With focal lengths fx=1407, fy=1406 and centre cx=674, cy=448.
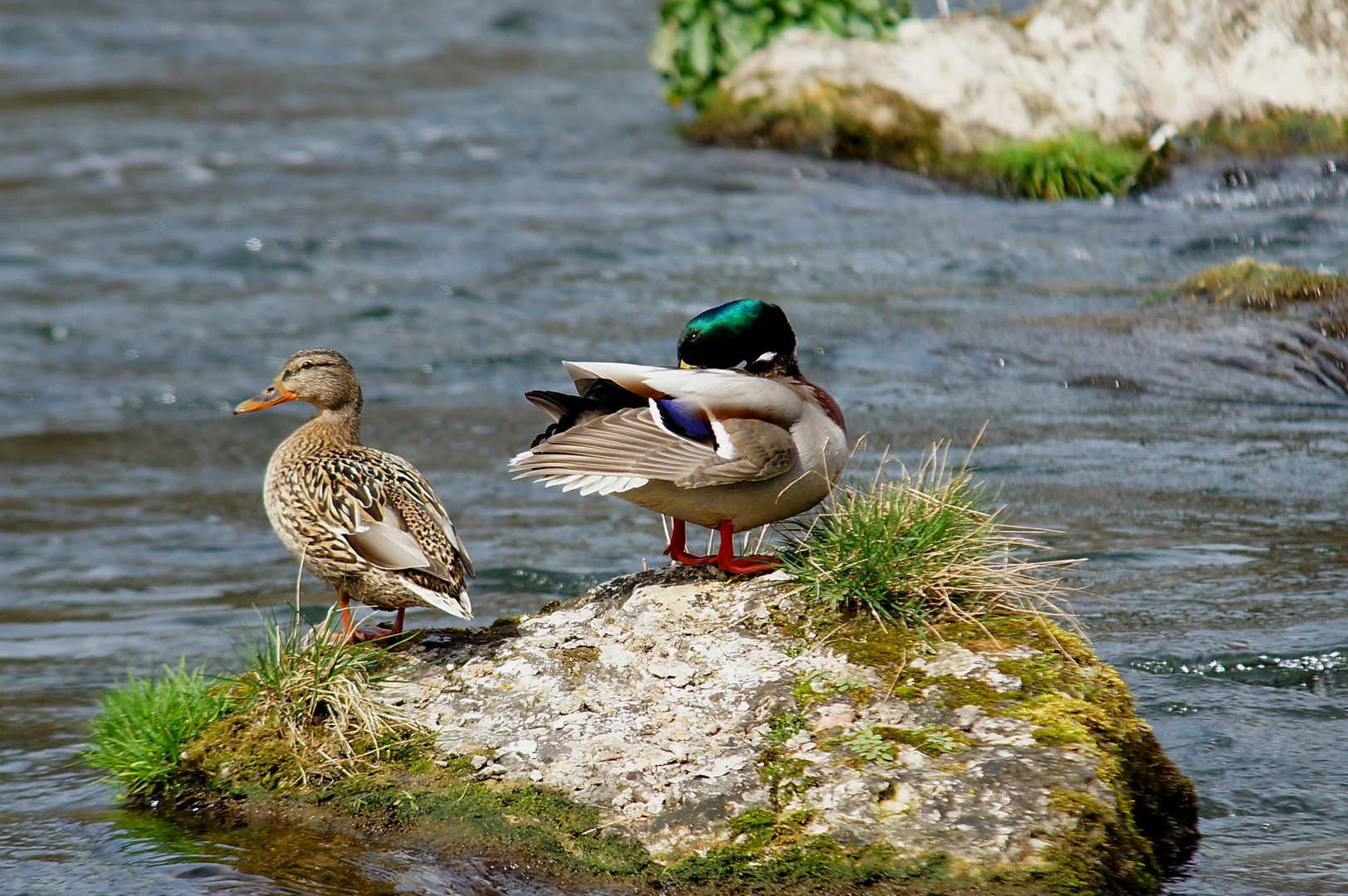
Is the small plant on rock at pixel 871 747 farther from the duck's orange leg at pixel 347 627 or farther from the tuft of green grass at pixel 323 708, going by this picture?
the duck's orange leg at pixel 347 627

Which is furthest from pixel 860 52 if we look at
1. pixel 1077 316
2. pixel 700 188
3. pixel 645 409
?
pixel 645 409

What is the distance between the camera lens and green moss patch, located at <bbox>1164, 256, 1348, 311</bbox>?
35.7 ft

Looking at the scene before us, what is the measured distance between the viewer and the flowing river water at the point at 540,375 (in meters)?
5.19

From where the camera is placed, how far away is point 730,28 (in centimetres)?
1938

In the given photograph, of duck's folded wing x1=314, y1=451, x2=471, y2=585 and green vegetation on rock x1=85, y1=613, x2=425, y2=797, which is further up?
duck's folded wing x1=314, y1=451, x2=471, y2=585

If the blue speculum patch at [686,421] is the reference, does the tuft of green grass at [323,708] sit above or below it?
below

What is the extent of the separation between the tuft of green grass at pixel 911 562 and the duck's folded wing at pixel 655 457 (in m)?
0.31

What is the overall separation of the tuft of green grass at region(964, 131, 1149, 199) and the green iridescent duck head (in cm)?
1162

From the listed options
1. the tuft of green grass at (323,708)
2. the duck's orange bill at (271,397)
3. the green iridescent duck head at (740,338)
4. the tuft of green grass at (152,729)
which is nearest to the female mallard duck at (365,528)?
the tuft of green grass at (323,708)

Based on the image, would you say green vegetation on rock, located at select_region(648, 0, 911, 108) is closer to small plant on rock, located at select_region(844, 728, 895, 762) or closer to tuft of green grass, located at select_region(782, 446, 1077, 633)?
tuft of green grass, located at select_region(782, 446, 1077, 633)

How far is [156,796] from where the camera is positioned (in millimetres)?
4734

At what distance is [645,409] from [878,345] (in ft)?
24.0

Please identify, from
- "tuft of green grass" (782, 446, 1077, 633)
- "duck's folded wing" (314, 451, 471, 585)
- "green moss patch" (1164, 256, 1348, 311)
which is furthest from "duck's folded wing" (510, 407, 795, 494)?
"green moss patch" (1164, 256, 1348, 311)

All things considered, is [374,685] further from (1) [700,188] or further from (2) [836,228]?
(1) [700,188]
